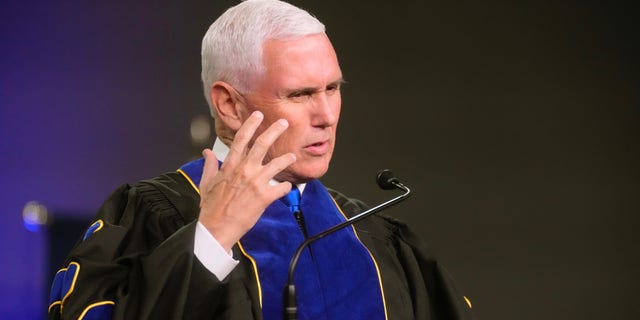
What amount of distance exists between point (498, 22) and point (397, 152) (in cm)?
67

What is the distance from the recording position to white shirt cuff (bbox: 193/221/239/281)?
1558 millimetres

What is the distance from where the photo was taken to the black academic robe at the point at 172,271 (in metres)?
1.55

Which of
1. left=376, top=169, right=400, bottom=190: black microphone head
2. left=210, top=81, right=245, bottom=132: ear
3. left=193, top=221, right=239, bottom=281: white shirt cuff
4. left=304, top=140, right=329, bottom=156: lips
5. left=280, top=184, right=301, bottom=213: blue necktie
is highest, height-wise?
left=210, top=81, right=245, bottom=132: ear

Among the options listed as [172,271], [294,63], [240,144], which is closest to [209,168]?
[240,144]

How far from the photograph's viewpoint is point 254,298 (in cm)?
173

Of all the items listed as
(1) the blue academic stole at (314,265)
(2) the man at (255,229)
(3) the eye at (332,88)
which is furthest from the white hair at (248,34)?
(1) the blue academic stole at (314,265)

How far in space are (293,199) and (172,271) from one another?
0.50 m

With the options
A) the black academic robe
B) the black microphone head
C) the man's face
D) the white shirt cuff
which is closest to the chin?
the man's face

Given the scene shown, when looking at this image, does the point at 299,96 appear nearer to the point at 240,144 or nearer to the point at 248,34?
the point at 248,34

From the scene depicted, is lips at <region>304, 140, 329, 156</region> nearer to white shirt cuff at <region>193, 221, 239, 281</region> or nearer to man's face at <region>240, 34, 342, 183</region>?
man's face at <region>240, 34, 342, 183</region>

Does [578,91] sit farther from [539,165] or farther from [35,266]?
[35,266]

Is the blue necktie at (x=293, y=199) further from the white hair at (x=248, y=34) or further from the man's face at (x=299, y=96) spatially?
the white hair at (x=248, y=34)

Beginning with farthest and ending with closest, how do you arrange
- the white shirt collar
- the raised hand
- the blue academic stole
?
the white shirt collar → the blue academic stole → the raised hand

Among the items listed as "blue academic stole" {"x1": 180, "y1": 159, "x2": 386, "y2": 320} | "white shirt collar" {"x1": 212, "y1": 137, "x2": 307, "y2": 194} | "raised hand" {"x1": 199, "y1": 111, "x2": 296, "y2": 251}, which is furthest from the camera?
"white shirt collar" {"x1": 212, "y1": 137, "x2": 307, "y2": 194}
